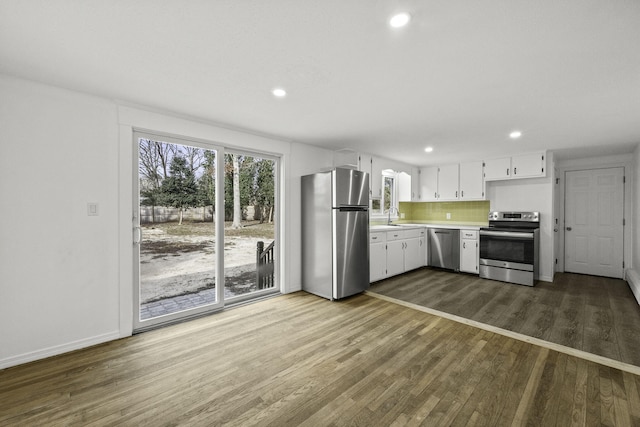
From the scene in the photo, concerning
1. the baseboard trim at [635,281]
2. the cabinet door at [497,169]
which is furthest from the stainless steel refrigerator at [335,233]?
the baseboard trim at [635,281]

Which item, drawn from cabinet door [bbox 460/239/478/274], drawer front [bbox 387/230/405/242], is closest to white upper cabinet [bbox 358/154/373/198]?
drawer front [bbox 387/230/405/242]

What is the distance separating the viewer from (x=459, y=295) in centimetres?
397

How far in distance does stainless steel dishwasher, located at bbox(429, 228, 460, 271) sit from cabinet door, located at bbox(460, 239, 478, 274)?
7 centimetres

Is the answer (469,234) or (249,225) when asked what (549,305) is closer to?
(469,234)

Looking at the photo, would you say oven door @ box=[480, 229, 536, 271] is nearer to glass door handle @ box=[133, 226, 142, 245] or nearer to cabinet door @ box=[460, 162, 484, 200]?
cabinet door @ box=[460, 162, 484, 200]

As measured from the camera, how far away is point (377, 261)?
456cm

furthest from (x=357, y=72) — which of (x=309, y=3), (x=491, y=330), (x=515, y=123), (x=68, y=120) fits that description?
(x=491, y=330)

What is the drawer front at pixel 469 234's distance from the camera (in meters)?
5.11

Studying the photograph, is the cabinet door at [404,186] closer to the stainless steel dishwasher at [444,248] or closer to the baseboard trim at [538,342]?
the stainless steel dishwasher at [444,248]

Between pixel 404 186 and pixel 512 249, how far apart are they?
7.95ft

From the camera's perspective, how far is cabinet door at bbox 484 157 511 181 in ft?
16.5

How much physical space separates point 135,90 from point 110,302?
1993mm

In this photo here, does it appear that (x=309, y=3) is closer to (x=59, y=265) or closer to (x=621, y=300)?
(x=59, y=265)

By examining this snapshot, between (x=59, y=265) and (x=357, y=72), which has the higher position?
(x=357, y=72)
